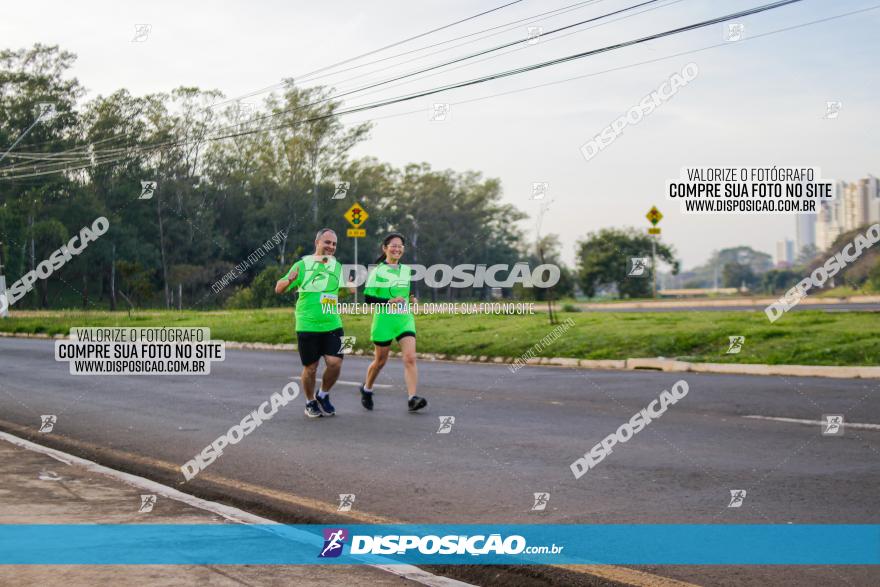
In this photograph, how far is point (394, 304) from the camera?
1135cm

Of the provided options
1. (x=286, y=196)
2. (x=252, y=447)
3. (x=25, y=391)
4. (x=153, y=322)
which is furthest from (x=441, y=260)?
(x=252, y=447)

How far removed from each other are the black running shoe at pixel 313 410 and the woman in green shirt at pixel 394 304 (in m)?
0.90

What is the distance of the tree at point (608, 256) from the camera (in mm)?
57531

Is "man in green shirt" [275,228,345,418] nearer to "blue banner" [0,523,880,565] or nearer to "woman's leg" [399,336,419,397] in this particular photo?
"woman's leg" [399,336,419,397]

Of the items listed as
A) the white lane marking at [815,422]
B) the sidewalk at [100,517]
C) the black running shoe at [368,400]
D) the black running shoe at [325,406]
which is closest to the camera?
the sidewalk at [100,517]

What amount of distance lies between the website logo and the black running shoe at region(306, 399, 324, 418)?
537cm

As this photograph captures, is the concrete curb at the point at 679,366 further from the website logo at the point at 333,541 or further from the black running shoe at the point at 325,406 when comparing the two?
the website logo at the point at 333,541

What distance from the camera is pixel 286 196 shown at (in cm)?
7044

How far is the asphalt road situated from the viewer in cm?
631

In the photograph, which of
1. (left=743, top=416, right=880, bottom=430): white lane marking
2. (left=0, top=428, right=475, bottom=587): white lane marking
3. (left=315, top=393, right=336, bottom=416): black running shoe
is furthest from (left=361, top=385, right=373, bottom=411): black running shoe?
(left=743, top=416, right=880, bottom=430): white lane marking

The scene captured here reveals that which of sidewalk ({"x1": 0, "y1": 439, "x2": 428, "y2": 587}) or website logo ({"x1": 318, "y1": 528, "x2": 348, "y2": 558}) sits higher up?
sidewalk ({"x1": 0, "y1": 439, "x2": 428, "y2": 587})

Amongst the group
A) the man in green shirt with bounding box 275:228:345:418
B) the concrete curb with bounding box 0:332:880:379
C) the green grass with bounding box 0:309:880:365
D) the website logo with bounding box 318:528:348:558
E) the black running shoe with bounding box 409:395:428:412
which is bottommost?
the concrete curb with bounding box 0:332:880:379

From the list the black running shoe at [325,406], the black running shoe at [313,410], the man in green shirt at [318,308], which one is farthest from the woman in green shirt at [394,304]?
the black running shoe at [313,410]

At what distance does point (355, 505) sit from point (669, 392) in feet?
23.5
